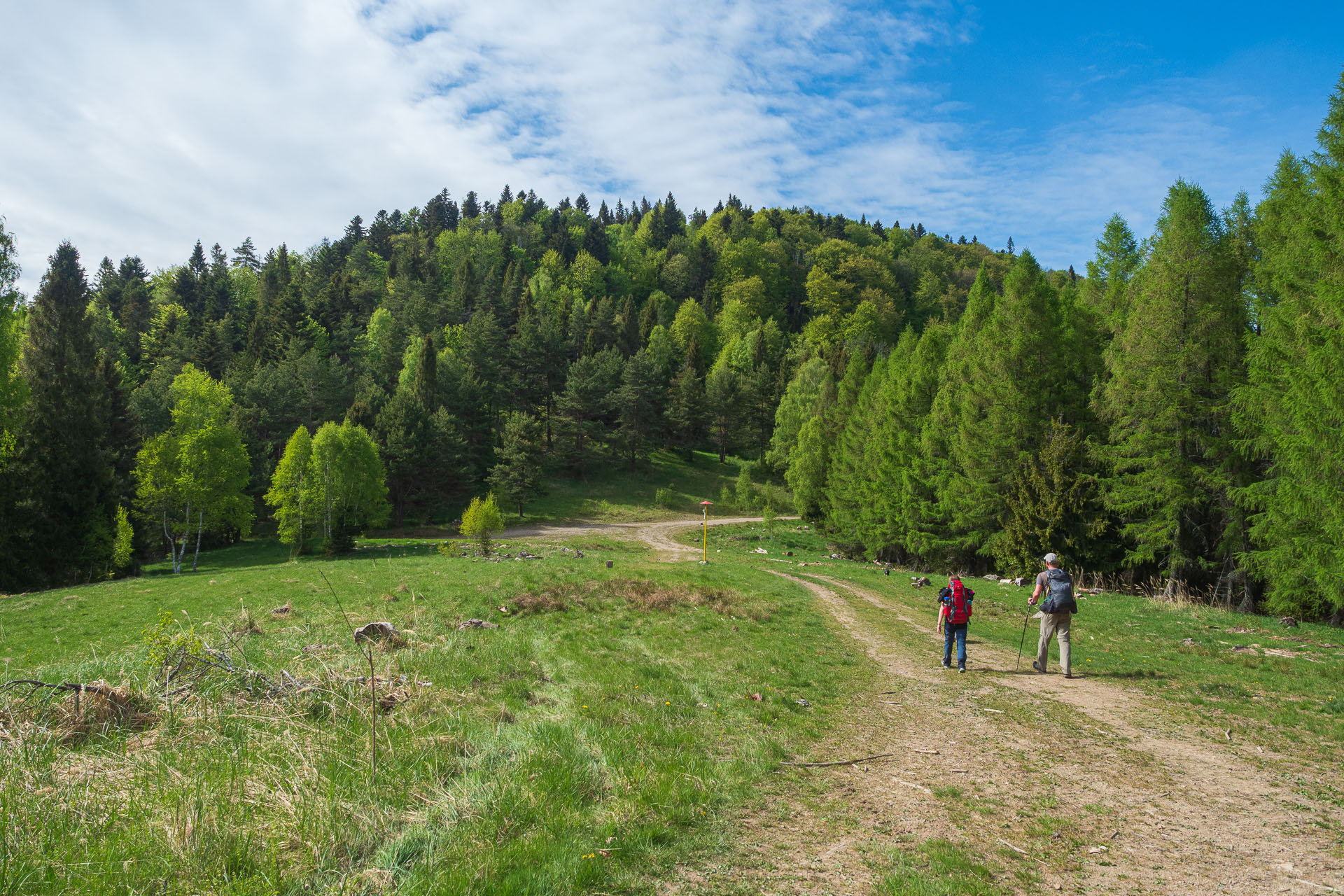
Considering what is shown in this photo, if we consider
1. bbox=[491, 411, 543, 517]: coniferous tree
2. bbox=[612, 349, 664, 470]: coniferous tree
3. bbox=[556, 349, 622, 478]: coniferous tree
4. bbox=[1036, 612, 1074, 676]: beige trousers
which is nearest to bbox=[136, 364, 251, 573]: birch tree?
bbox=[491, 411, 543, 517]: coniferous tree

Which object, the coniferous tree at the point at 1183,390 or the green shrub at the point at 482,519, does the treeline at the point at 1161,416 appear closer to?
the coniferous tree at the point at 1183,390

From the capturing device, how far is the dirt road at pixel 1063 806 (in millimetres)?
4820

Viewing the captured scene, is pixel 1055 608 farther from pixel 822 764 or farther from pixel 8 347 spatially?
pixel 8 347

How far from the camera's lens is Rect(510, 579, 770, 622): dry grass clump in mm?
17484

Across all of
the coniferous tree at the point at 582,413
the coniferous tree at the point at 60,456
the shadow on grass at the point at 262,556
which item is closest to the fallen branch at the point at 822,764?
the shadow on grass at the point at 262,556

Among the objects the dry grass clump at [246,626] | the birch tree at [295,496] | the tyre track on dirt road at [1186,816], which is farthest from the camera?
the birch tree at [295,496]

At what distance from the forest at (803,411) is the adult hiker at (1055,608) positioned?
982 cm

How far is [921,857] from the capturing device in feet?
16.6

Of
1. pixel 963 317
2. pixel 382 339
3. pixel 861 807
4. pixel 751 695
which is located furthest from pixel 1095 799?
pixel 382 339

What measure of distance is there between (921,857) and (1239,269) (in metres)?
28.0

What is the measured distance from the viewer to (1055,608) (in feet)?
38.3

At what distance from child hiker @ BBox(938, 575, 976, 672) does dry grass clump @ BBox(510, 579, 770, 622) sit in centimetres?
565

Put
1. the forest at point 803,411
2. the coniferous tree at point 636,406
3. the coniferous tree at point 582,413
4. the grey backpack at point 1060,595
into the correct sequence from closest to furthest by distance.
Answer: the grey backpack at point 1060,595, the forest at point 803,411, the coniferous tree at point 582,413, the coniferous tree at point 636,406

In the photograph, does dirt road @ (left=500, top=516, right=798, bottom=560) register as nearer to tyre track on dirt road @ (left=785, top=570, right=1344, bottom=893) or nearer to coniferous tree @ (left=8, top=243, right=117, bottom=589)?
coniferous tree @ (left=8, top=243, right=117, bottom=589)
